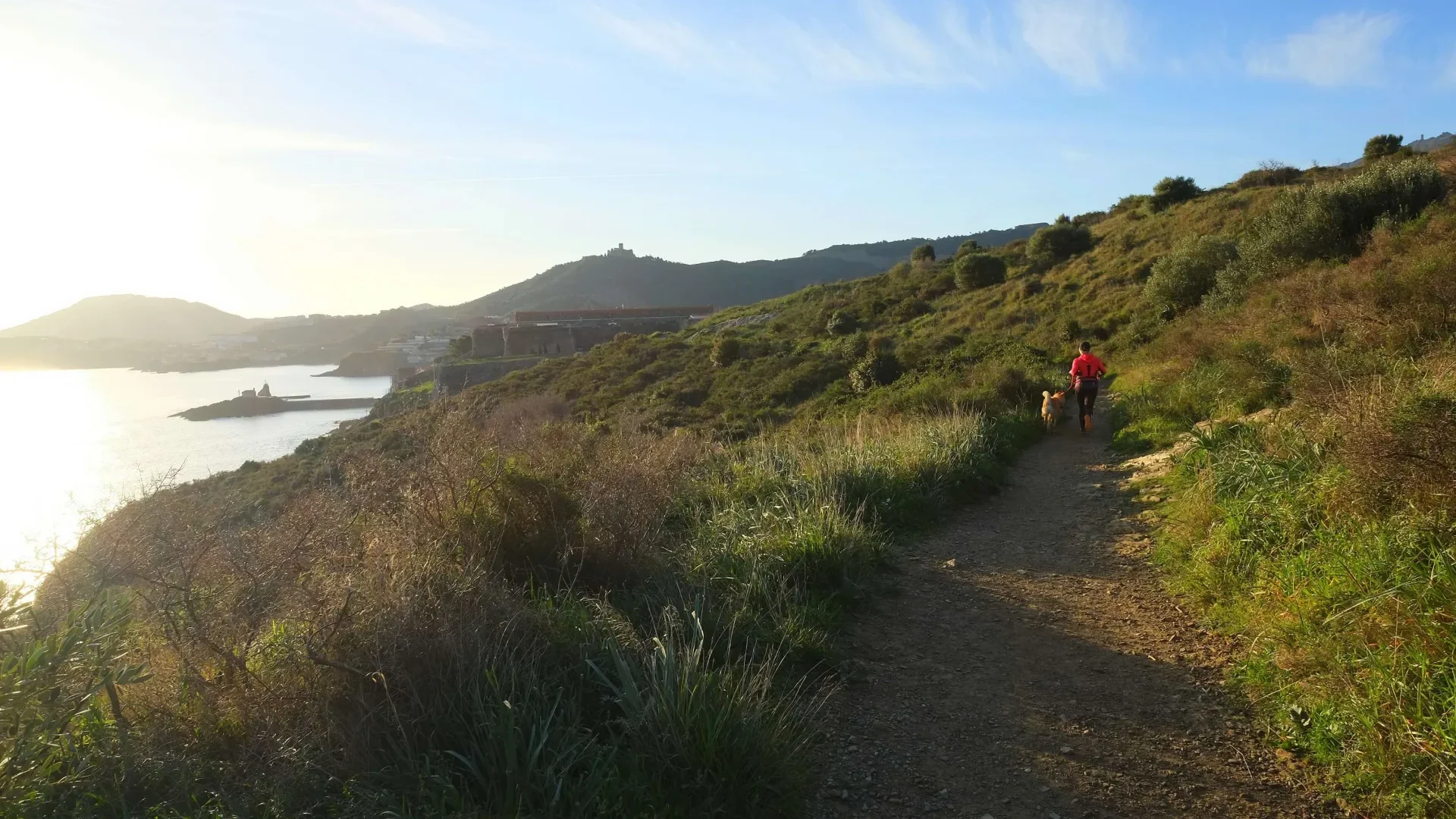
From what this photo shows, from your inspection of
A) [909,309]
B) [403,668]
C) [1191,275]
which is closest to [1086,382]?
[1191,275]

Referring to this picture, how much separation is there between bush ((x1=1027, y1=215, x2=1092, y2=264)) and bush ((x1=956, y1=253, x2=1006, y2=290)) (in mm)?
1549

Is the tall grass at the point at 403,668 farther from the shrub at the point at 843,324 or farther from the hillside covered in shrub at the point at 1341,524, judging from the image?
the shrub at the point at 843,324

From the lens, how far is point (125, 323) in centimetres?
8456

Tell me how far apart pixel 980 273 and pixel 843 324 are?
21.8 ft

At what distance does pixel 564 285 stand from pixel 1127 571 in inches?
4413

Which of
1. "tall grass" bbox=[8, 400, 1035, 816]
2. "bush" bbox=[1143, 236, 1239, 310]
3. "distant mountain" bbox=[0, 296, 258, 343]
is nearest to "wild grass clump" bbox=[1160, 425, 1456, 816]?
"tall grass" bbox=[8, 400, 1035, 816]

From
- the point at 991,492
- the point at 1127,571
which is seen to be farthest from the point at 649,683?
the point at 991,492

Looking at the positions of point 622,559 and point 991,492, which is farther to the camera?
point 991,492

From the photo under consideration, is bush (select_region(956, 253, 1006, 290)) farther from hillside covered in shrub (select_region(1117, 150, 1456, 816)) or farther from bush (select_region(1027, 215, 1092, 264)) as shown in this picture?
hillside covered in shrub (select_region(1117, 150, 1456, 816))

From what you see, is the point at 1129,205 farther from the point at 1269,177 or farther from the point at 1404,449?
the point at 1404,449

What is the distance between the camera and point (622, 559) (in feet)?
16.5

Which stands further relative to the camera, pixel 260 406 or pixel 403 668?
pixel 260 406

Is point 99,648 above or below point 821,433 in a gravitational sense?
above

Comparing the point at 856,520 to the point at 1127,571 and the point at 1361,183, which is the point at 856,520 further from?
the point at 1361,183
